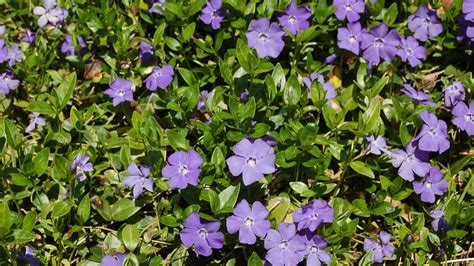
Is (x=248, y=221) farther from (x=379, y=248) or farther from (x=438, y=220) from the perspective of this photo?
(x=438, y=220)

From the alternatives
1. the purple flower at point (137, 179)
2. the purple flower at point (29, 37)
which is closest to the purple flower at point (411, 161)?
the purple flower at point (137, 179)

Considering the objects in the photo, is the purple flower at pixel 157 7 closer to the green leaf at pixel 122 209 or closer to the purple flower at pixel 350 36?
the purple flower at pixel 350 36

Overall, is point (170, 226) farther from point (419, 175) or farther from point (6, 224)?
point (419, 175)

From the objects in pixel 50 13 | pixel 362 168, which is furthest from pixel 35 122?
pixel 362 168

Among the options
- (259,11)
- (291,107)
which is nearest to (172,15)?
(259,11)

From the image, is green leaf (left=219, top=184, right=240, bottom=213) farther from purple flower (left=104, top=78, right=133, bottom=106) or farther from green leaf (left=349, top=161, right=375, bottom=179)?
purple flower (left=104, top=78, right=133, bottom=106)

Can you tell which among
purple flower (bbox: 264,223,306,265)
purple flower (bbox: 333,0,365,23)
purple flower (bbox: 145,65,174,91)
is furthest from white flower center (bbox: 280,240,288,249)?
purple flower (bbox: 333,0,365,23)
